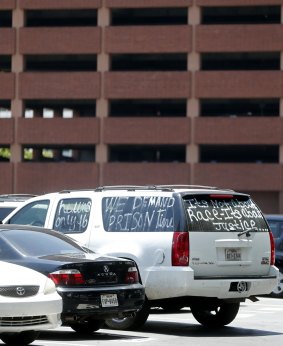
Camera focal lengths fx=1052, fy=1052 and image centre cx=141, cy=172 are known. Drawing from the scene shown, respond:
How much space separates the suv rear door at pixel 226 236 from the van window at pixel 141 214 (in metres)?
0.21

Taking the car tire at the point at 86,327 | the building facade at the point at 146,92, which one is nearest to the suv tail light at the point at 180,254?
the car tire at the point at 86,327

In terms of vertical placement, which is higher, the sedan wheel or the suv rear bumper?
the suv rear bumper

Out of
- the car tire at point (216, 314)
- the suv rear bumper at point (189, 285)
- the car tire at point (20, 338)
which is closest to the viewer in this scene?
the car tire at point (20, 338)

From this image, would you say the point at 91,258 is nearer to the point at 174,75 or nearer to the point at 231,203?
the point at 231,203

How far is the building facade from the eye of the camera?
72.5 m

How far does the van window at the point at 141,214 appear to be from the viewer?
1426cm

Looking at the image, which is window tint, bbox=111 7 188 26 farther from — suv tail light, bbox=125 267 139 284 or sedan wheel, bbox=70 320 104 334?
suv tail light, bbox=125 267 139 284

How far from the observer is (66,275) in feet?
41.0

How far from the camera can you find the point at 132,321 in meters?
14.5

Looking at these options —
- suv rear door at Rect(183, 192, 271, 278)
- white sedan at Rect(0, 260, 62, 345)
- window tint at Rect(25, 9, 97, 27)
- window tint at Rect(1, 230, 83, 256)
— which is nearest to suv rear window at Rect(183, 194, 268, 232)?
suv rear door at Rect(183, 192, 271, 278)

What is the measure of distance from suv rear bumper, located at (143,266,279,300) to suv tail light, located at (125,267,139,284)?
74cm

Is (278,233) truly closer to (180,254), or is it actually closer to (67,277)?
(180,254)

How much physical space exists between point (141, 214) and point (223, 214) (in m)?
1.14

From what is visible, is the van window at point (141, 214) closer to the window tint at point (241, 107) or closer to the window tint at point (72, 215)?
the window tint at point (72, 215)
